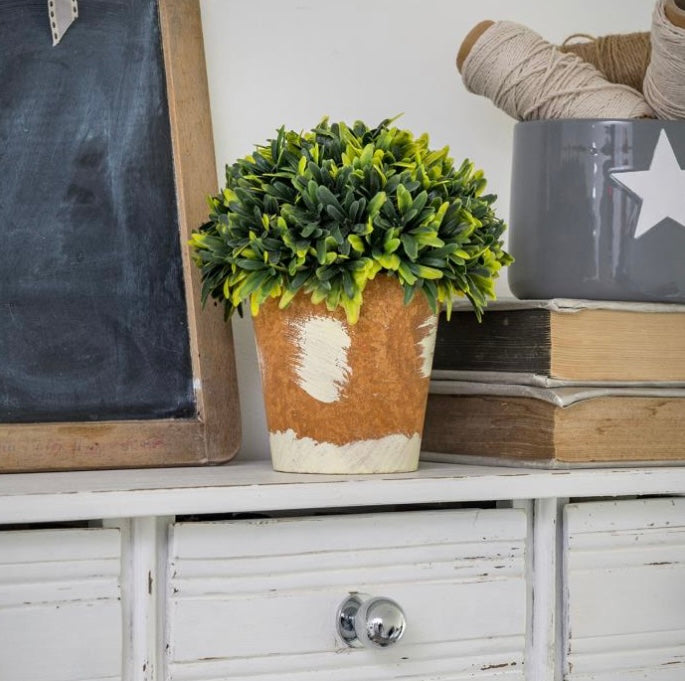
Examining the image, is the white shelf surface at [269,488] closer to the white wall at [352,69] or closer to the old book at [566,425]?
the old book at [566,425]

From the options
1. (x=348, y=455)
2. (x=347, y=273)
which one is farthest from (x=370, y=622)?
(x=347, y=273)

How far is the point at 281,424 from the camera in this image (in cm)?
77

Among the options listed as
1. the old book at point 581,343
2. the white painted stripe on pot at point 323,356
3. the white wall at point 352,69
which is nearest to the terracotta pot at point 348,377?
the white painted stripe on pot at point 323,356

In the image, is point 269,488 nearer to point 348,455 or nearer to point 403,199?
point 348,455

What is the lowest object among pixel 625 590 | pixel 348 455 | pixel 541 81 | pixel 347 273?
pixel 625 590

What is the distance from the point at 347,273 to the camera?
718 mm

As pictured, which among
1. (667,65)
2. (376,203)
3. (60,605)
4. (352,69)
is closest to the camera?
(60,605)

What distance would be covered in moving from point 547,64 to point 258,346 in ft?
1.24

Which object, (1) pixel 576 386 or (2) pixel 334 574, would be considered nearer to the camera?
(2) pixel 334 574

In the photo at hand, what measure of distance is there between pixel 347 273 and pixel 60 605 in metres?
0.30

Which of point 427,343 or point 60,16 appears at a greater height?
point 60,16

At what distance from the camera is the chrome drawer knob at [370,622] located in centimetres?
64

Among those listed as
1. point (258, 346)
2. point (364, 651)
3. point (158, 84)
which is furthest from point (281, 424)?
point (158, 84)

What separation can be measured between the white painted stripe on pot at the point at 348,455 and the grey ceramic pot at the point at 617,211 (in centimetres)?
21
